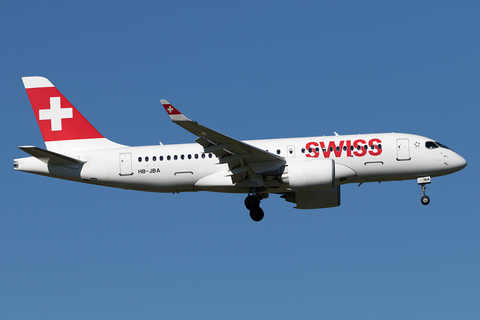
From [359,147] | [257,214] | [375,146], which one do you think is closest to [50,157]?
[257,214]

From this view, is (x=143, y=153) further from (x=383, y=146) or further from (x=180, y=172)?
(x=383, y=146)

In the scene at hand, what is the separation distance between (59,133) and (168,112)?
36.5ft

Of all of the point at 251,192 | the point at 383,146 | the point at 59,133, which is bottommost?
the point at 251,192

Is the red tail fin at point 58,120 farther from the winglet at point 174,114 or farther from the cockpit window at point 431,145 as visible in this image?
the cockpit window at point 431,145

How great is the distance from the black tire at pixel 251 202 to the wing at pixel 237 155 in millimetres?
1568

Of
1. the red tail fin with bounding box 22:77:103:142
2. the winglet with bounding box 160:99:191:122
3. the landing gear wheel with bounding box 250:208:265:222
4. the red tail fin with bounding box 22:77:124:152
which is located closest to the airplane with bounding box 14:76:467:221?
the landing gear wheel with bounding box 250:208:265:222

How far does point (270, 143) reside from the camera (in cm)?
3291

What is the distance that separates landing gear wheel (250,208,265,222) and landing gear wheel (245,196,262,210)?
22 centimetres

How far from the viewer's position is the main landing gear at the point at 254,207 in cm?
3334

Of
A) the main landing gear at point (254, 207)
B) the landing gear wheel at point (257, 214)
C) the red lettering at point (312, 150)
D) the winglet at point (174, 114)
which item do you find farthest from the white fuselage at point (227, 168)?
the winglet at point (174, 114)

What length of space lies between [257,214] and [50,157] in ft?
38.0

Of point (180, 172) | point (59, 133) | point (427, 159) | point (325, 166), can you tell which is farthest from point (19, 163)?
point (427, 159)

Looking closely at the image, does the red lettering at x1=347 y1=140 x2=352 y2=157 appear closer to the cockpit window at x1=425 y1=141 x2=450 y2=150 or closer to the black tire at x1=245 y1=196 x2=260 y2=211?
the cockpit window at x1=425 y1=141 x2=450 y2=150

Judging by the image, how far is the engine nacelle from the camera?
30.6m
